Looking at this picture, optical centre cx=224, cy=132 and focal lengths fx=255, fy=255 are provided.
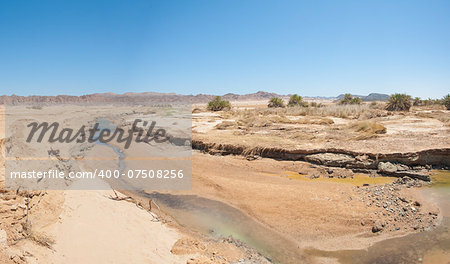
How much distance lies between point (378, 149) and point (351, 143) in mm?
1375

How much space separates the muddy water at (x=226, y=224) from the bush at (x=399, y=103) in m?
32.0

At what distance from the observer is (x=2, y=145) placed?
21.9 feet

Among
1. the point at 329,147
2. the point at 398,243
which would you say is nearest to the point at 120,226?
the point at 398,243

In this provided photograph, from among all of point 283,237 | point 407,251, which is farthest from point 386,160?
point 283,237

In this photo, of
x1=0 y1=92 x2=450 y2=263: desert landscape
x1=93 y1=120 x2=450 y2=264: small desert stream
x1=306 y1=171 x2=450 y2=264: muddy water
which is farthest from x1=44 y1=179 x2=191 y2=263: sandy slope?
x1=306 y1=171 x2=450 y2=264: muddy water

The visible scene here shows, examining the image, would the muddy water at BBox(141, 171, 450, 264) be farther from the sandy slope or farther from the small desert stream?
the sandy slope

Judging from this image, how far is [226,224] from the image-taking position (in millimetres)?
6574

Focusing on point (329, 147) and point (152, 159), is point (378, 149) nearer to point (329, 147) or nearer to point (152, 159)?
point (329, 147)

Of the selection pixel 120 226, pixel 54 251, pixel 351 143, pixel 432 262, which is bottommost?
pixel 432 262

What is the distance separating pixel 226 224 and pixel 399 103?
3289 cm

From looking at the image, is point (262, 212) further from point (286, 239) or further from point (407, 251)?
point (407, 251)

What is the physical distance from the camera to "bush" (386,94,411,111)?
30859mm

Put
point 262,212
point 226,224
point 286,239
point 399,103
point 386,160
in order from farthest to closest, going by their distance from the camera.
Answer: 1. point 399,103
2. point 386,160
3. point 262,212
4. point 226,224
5. point 286,239

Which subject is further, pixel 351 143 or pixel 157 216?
pixel 351 143
